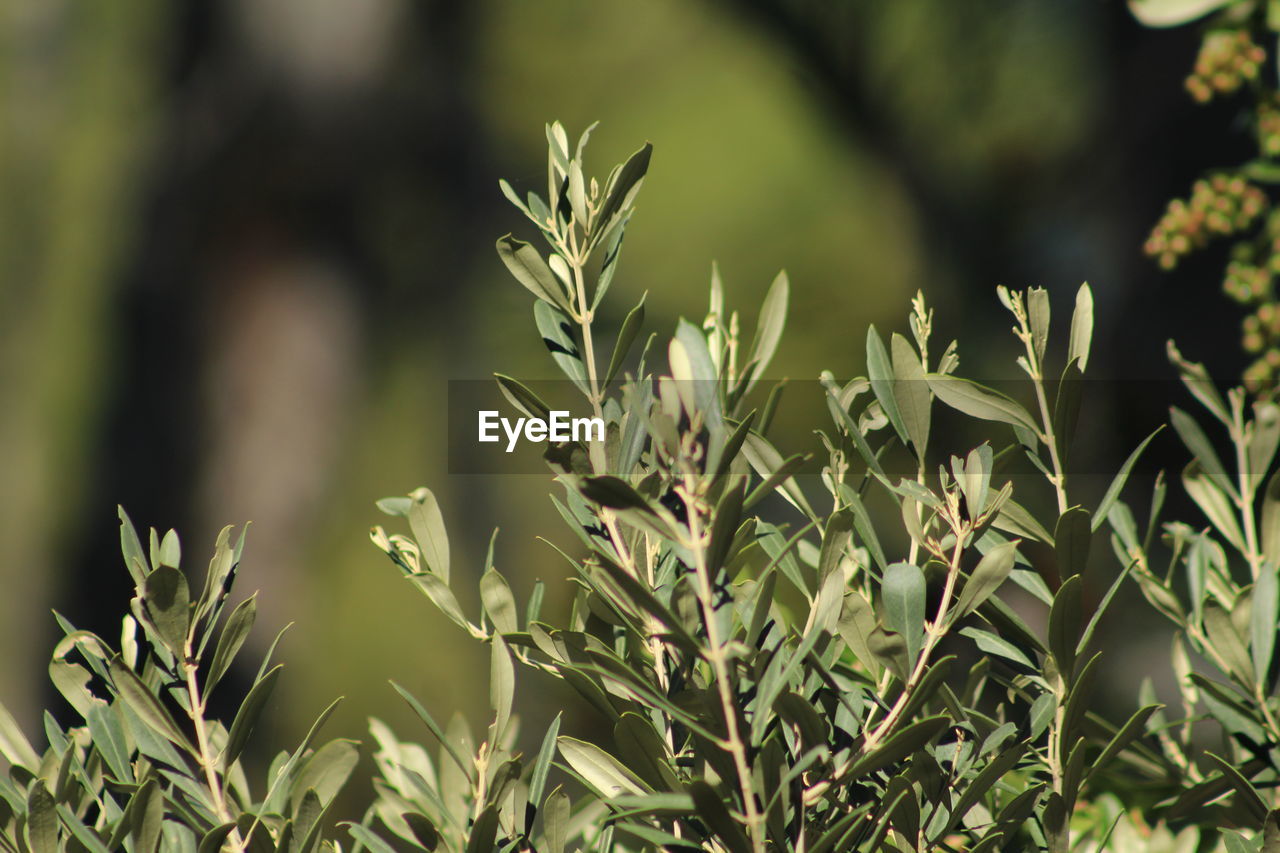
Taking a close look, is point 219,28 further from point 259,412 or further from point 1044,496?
point 1044,496

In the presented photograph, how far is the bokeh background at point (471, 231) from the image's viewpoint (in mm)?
1133

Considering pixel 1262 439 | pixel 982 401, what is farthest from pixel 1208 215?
pixel 982 401

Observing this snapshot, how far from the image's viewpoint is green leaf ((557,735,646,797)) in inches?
10.6

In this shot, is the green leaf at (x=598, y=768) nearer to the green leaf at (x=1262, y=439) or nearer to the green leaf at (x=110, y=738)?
→ the green leaf at (x=110, y=738)

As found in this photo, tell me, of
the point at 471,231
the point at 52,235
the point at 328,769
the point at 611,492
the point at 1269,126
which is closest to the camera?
the point at 611,492

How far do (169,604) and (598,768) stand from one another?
4.5 inches

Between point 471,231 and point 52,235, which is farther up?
point 52,235

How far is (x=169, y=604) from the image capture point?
261 millimetres

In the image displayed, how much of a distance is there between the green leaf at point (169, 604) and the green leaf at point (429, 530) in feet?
0.20

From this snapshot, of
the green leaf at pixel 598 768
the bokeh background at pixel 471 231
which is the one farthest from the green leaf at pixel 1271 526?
the bokeh background at pixel 471 231

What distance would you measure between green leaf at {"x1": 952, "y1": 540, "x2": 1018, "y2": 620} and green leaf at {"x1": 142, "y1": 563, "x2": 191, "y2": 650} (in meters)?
0.19

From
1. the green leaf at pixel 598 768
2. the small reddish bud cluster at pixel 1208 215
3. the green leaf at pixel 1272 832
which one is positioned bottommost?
the green leaf at pixel 1272 832

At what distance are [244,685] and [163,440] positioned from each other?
37 cm

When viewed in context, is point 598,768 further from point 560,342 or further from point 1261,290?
point 1261,290
